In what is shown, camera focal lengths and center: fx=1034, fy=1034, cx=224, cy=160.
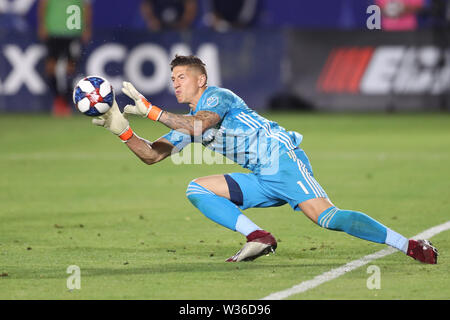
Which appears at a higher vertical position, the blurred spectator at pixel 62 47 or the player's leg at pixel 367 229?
the blurred spectator at pixel 62 47

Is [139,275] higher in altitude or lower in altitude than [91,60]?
lower

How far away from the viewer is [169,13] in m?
28.0

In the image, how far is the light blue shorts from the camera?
7.57 m

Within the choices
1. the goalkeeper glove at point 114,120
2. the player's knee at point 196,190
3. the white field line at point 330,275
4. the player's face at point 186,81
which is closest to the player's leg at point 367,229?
the white field line at point 330,275

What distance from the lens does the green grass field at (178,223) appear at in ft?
22.5

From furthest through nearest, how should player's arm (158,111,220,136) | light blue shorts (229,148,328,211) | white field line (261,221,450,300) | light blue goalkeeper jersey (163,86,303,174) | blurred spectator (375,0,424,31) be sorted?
blurred spectator (375,0,424,31) < light blue goalkeeper jersey (163,86,303,174) < light blue shorts (229,148,328,211) < player's arm (158,111,220,136) < white field line (261,221,450,300)

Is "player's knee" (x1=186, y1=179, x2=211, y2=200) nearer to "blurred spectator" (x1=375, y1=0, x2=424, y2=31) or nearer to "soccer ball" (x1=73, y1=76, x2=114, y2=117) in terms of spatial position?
"soccer ball" (x1=73, y1=76, x2=114, y2=117)

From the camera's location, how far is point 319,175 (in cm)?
1380

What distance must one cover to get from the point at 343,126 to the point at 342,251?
1289 cm

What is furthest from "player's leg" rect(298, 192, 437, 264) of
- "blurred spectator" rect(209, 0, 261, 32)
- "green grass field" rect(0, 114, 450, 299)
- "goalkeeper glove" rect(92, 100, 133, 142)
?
"blurred spectator" rect(209, 0, 261, 32)

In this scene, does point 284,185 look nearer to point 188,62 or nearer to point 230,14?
point 188,62

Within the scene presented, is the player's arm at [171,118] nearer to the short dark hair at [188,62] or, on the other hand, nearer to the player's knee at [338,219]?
the short dark hair at [188,62]

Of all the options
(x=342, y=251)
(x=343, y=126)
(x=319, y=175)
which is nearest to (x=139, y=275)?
(x=342, y=251)

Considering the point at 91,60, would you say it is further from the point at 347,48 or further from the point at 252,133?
the point at 252,133
